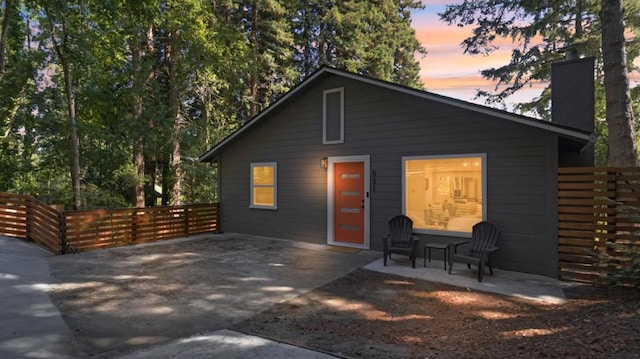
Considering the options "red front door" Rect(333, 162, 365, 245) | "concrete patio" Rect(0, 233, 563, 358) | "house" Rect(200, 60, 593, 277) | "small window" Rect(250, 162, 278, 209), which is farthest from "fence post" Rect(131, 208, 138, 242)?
"red front door" Rect(333, 162, 365, 245)

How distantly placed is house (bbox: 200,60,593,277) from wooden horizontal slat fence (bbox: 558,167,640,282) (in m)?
0.16

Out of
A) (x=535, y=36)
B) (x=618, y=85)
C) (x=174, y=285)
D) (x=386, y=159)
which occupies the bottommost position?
(x=174, y=285)

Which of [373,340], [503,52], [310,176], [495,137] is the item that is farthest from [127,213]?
[503,52]

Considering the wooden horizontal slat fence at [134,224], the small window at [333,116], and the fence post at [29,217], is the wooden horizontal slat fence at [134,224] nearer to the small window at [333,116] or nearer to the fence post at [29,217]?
the fence post at [29,217]

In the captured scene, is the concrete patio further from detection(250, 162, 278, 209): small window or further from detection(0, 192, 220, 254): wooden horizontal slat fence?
detection(250, 162, 278, 209): small window

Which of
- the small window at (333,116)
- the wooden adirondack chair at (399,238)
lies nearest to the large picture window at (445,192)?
the wooden adirondack chair at (399,238)

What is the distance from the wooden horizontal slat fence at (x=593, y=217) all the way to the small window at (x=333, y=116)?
4411 mm

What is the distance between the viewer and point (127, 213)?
8.42m

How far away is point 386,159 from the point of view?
7.43 m

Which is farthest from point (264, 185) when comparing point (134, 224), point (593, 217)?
point (593, 217)

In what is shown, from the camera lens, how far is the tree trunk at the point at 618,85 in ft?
21.9

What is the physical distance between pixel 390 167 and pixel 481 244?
2.32m

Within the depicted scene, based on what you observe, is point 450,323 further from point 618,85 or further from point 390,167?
Result: point 618,85

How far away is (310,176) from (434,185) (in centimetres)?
307
